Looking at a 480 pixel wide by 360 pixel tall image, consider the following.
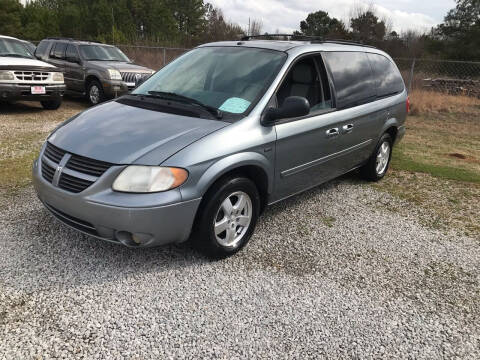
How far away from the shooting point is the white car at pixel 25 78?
859cm

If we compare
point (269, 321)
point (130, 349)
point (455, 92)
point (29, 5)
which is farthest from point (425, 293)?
point (29, 5)

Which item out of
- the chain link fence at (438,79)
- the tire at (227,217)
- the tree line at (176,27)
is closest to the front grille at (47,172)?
the tire at (227,217)

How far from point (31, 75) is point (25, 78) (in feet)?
0.52

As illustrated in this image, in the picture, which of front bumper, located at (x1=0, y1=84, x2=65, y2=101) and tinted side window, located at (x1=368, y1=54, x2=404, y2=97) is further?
front bumper, located at (x1=0, y1=84, x2=65, y2=101)

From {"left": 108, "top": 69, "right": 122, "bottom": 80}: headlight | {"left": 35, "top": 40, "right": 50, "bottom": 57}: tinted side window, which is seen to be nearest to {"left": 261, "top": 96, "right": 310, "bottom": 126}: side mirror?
{"left": 108, "top": 69, "right": 122, "bottom": 80}: headlight

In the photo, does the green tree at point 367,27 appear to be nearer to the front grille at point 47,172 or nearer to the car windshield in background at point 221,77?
the car windshield in background at point 221,77

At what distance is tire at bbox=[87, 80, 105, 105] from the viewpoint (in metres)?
10.6

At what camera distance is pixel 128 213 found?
280 cm

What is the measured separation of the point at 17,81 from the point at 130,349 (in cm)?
812

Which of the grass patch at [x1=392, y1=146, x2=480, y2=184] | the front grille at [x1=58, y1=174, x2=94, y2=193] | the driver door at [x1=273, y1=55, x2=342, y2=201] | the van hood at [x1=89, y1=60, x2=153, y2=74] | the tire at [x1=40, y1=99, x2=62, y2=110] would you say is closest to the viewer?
the front grille at [x1=58, y1=174, x2=94, y2=193]

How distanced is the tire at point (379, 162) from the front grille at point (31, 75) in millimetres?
7366

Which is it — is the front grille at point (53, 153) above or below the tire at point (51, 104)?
above

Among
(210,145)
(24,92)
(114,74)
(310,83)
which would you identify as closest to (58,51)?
(114,74)

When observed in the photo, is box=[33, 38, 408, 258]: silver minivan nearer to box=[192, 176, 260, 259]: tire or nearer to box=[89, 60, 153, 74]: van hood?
box=[192, 176, 260, 259]: tire
